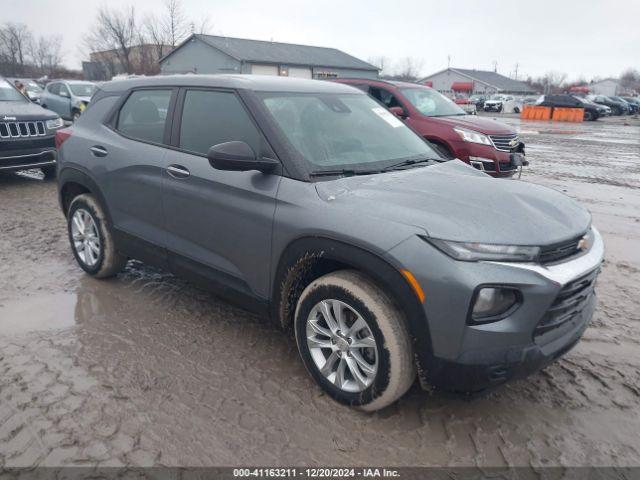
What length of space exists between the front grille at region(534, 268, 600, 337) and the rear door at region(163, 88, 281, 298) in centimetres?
154

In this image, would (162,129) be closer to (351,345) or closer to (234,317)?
(234,317)

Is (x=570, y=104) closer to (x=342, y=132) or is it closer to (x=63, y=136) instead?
(x=342, y=132)

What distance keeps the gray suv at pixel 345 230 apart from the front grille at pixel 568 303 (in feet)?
0.04

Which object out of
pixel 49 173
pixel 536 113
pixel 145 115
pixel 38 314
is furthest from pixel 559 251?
pixel 536 113

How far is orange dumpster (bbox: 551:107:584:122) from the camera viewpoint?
3184 cm

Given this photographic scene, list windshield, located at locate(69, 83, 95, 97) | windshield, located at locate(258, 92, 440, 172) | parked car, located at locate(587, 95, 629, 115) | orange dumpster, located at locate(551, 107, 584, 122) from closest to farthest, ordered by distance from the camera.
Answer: windshield, located at locate(258, 92, 440, 172) < windshield, located at locate(69, 83, 95, 97) < orange dumpster, located at locate(551, 107, 584, 122) < parked car, located at locate(587, 95, 629, 115)

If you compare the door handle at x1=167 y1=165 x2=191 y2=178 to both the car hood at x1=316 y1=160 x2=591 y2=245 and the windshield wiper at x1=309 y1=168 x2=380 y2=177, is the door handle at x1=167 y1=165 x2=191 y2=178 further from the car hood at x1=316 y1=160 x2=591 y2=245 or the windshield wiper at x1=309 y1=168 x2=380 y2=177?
the car hood at x1=316 y1=160 x2=591 y2=245

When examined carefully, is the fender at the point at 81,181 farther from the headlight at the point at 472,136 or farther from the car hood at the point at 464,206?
the headlight at the point at 472,136

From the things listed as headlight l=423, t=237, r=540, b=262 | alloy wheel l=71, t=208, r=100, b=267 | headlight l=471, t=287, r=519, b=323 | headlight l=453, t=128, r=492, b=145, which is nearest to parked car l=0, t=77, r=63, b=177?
alloy wheel l=71, t=208, r=100, b=267

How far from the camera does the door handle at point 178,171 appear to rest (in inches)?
134

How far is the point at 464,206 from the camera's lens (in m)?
2.62

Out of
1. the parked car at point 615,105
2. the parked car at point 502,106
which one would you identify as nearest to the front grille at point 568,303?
the parked car at point 502,106

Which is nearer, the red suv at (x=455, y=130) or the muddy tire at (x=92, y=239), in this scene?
the muddy tire at (x=92, y=239)

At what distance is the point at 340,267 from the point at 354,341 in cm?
42
